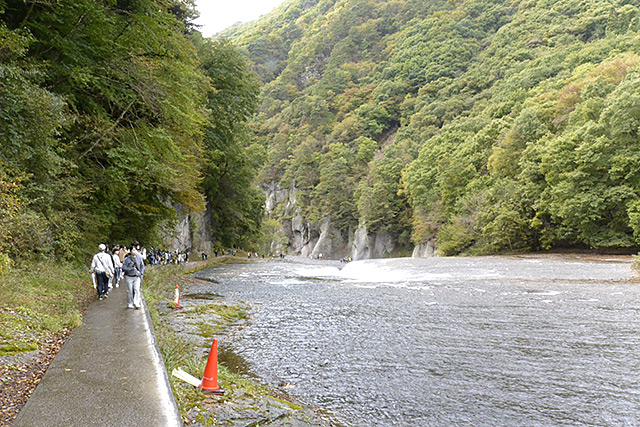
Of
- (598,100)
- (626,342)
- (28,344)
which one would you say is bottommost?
(626,342)

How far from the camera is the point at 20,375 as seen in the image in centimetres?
530

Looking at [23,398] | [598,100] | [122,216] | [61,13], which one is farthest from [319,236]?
[23,398]

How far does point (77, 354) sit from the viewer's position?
627cm

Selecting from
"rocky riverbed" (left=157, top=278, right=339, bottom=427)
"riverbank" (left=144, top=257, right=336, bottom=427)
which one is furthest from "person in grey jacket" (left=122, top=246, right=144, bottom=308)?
"rocky riverbed" (left=157, top=278, right=339, bottom=427)

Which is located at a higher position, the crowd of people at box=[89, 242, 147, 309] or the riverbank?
the crowd of people at box=[89, 242, 147, 309]

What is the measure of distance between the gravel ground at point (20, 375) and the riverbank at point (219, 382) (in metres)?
1.59

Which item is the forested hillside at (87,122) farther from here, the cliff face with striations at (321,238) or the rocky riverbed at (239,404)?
the cliff face with striations at (321,238)

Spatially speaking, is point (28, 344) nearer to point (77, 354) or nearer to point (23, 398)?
point (77, 354)

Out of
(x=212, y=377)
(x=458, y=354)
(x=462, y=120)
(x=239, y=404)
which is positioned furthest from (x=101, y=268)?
(x=462, y=120)

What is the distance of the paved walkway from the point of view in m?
4.17

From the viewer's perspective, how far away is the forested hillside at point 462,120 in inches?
1309

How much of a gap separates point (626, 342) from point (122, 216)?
63.5 ft

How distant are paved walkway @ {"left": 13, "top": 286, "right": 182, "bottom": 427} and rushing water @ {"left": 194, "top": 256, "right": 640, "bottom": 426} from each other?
212 centimetres

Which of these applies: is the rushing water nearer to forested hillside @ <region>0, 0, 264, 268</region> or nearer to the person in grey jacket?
the person in grey jacket
